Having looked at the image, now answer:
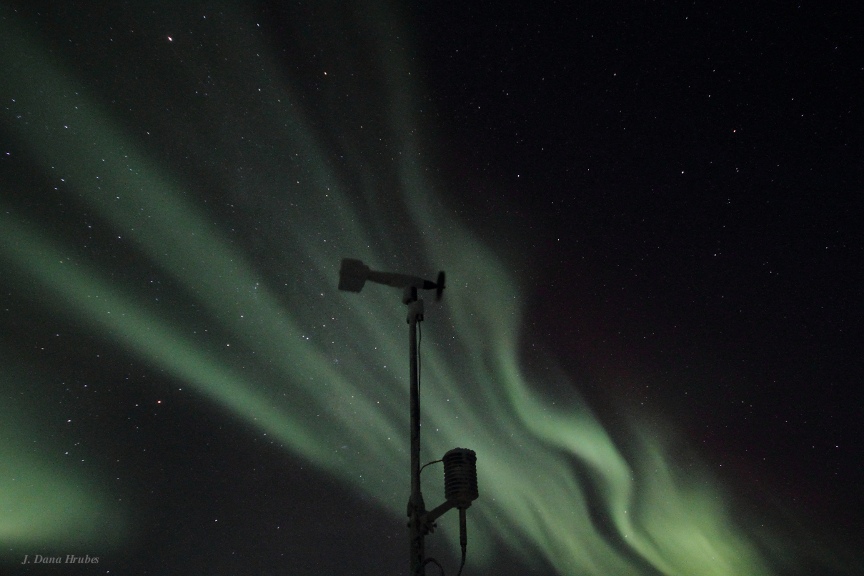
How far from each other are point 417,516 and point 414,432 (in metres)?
0.59

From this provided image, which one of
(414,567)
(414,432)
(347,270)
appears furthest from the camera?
(347,270)

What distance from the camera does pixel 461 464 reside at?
16.0 feet

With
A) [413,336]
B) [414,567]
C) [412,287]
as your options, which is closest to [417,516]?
[414,567]

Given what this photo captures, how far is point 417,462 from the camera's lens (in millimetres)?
4684

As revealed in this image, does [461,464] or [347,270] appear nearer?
[461,464]

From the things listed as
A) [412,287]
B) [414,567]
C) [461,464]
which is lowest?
[414,567]

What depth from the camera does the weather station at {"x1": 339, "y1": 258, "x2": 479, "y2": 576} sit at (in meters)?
4.59

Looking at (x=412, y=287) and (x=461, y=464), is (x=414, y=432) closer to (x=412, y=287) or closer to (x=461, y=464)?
(x=461, y=464)

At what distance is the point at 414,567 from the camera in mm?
4426

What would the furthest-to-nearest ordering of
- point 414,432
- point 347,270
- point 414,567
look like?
point 347,270
point 414,432
point 414,567

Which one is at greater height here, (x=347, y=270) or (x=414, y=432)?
(x=347, y=270)

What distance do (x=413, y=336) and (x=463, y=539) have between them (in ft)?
5.35

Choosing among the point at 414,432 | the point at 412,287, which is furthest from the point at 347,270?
the point at 414,432

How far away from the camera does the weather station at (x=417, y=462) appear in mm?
4586
